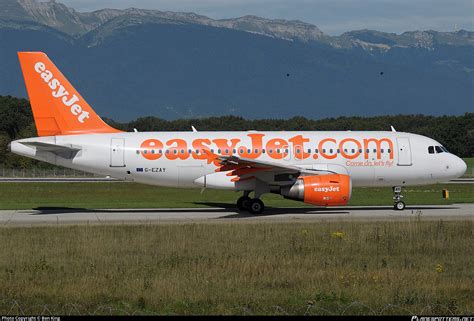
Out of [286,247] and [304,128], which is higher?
[304,128]

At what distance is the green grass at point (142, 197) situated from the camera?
49031 mm

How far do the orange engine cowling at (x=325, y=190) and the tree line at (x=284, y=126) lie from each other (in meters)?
71.2

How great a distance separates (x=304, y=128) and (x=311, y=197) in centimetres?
8953

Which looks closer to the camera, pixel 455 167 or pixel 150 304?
pixel 150 304

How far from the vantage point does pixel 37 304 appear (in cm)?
1989

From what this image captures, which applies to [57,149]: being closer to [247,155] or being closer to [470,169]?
[247,155]

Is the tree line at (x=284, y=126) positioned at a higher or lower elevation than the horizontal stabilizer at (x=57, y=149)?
higher

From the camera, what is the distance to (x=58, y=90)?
4269 centimetres

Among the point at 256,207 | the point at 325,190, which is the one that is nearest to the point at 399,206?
the point at 325,190

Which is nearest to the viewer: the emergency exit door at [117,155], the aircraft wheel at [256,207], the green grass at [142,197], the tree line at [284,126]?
the aircraft wheel at [256,207]

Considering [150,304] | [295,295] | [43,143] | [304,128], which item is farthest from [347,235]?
[304,128]

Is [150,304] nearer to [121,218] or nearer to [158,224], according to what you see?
[158,224]

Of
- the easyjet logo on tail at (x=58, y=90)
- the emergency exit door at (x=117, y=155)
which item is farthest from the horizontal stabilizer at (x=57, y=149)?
the easyjet logo on tail at (x=58, y=90)

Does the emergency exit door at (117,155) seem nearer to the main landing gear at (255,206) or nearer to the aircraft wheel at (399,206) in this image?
the main landing gear at (255,206)
